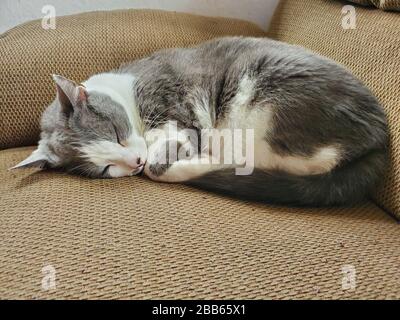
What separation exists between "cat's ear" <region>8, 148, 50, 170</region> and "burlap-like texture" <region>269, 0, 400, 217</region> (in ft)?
2.99

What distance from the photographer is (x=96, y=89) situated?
1.21 metres

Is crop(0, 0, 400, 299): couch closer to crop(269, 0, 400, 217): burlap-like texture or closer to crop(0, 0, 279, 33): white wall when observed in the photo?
crop(269, 0, 400, 217): burlap-like texture

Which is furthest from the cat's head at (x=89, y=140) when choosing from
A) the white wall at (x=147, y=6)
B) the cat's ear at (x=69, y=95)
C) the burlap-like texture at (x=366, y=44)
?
the white wall at (x=147, y=6)

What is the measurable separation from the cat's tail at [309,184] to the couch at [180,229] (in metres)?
0.03

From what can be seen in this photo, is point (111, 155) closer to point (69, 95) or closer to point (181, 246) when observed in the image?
point (69, 95)

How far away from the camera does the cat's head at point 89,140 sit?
109 centimetres

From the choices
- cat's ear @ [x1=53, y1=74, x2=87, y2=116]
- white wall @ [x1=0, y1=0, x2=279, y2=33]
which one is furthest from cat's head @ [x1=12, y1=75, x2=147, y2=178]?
white wall @ [x1=0, y1=0, x2=279, y2=33]

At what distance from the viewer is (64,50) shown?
143cm

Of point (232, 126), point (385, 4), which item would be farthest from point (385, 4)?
point (232, 126)

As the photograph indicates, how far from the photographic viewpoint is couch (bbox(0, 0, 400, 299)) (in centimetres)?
76

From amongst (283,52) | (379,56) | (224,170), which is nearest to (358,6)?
(379,56)

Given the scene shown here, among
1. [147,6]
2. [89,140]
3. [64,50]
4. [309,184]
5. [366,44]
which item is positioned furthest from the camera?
[147,6]

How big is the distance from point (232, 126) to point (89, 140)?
Answer: 40 centimetres

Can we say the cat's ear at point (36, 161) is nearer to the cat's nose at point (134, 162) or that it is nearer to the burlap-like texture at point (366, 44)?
the cat's nose at point (134, 162)
